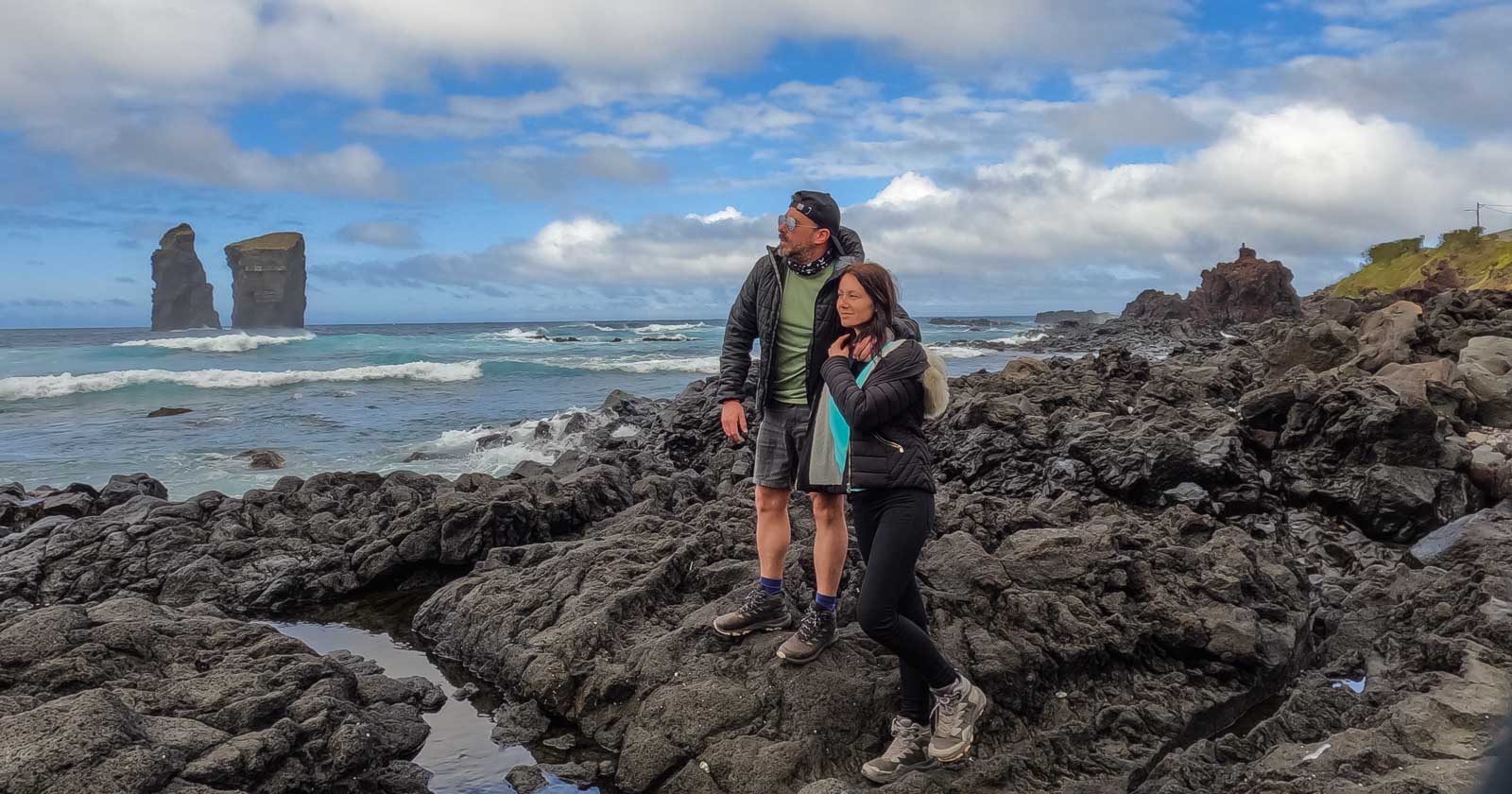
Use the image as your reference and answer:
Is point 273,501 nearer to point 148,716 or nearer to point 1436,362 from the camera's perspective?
point 148,716

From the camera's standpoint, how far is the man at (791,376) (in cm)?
493

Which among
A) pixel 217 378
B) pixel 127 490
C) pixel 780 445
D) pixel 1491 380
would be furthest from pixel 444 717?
pixel 217 378

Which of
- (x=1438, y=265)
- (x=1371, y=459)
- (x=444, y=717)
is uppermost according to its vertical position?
(x=1438, y=265)

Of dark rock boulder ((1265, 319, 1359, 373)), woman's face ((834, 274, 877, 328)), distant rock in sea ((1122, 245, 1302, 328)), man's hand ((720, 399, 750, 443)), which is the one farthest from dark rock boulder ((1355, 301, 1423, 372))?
distant rock in sea ((1122, 245, 1302, 328))

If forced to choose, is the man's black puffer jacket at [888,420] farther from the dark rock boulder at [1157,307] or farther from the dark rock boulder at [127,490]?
the dark rock boulder at [1157,307]

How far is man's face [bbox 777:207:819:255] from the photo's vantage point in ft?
16.1

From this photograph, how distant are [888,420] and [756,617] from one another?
156 centimetres

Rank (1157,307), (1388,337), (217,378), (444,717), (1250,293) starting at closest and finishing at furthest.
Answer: (444,717), (1388,337), (217,378), (1250,293), (1157,307)

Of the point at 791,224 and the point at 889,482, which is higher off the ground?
the point at 791,224

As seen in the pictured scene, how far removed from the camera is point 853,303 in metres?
4.47

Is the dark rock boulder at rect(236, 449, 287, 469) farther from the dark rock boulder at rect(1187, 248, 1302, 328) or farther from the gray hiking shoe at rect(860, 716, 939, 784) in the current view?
the dark rock boulder at rect(1187, 248, 1302, 328)

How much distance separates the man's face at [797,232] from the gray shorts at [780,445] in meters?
0.81

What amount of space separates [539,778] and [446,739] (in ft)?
2.53

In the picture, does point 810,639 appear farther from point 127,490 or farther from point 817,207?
point 127,490
